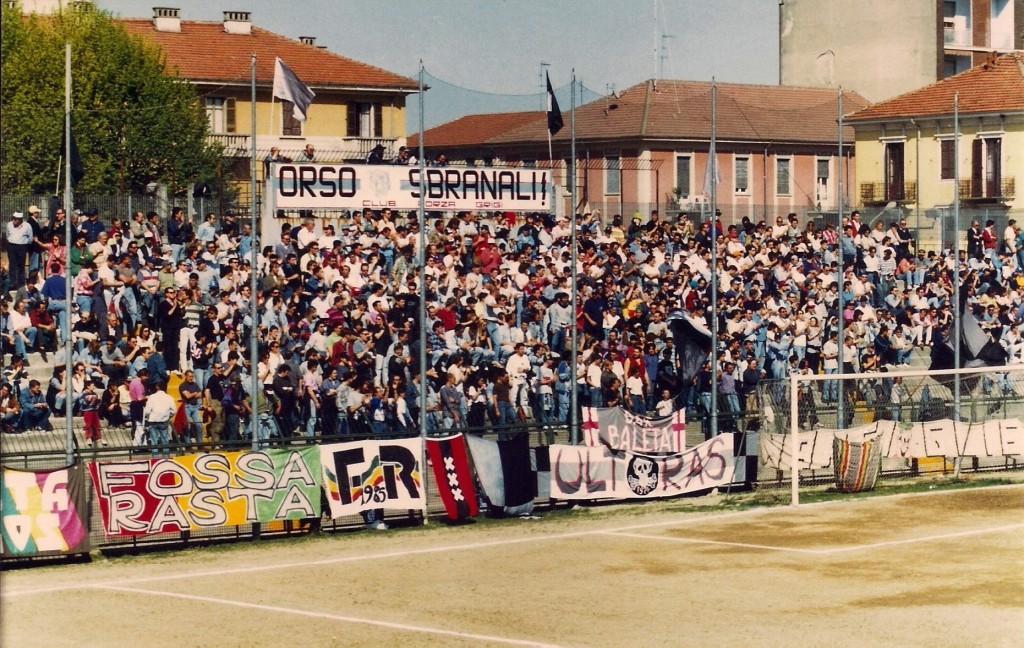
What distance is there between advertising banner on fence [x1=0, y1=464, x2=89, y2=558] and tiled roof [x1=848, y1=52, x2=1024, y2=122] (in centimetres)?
3465

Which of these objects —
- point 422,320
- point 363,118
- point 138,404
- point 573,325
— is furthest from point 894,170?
point 138,404

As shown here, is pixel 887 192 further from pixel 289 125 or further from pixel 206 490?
pixel 206 490

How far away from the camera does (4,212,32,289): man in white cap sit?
103 feet

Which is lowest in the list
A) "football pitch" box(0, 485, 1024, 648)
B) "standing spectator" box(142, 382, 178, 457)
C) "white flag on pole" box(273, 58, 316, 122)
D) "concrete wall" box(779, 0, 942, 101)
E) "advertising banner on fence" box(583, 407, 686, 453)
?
"football pitch" box(0, 485, 1024, 648)

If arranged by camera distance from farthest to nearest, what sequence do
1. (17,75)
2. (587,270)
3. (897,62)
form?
(897,62), (17,75), (587,270)

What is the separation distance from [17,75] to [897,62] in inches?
1330

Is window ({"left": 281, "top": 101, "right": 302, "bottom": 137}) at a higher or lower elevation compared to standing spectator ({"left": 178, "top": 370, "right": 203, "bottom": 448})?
higher

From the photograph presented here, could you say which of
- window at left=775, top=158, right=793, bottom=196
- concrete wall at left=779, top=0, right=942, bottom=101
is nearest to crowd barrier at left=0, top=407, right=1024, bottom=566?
window at left=775, top=158, right=793, bottom=196

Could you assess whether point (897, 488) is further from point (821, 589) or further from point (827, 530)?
point (821, 589)

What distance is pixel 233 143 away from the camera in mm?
51562

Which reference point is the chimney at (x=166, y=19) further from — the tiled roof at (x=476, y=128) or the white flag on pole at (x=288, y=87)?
the white flag on pole at (x=288, y=87)

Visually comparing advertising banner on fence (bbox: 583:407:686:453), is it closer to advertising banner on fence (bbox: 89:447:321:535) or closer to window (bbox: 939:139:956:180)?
advertising banner on fence (bbox: 89:447:321:535)

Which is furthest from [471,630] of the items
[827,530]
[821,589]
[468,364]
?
[468,364]

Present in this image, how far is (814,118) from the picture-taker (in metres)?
66.4
